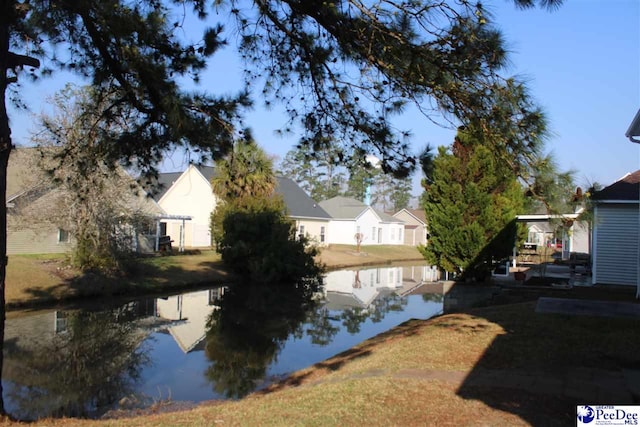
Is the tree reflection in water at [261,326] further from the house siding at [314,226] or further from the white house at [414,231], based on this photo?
the white house at [414,231]

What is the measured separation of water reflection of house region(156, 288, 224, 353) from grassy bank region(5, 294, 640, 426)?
191 inches

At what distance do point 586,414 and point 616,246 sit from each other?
15.1 metres

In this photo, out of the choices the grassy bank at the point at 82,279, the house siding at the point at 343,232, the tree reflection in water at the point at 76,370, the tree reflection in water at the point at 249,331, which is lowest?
the tree reflection in water at the point at 76,370

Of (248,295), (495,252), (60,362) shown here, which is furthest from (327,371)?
(248,295)

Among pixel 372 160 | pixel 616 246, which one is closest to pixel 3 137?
pixel 372 160

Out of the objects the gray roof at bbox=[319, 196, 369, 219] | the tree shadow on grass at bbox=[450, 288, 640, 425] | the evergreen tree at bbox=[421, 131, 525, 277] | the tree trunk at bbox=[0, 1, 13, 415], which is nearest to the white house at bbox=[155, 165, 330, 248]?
the gray roof at bbox=[319, 196, 369, 219]

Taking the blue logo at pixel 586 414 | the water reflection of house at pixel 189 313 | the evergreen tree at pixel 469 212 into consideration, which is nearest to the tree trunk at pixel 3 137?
the water reflection of house at pixel 189 313

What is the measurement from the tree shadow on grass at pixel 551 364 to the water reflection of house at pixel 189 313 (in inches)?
252

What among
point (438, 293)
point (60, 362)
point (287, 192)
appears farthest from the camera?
point (287, 192)

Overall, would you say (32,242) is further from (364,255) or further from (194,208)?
(364,255)

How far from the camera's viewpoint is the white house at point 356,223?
166 ft

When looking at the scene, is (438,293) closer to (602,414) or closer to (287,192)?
(602,414)

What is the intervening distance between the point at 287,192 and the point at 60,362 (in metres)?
34.4

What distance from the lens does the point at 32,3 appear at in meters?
7.04
